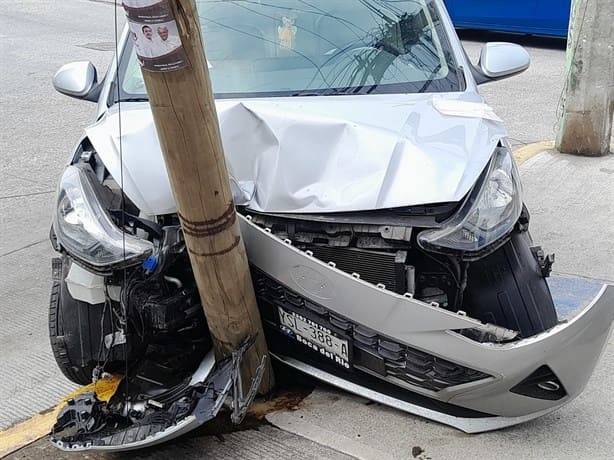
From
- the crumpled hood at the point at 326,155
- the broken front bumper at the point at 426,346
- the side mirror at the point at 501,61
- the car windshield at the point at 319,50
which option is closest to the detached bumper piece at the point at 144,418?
the broken front bumper at the point at 426,346

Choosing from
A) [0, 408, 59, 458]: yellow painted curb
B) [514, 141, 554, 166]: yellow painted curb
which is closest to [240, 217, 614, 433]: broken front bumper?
[0, 408, 59, 458]: yellow painted curb

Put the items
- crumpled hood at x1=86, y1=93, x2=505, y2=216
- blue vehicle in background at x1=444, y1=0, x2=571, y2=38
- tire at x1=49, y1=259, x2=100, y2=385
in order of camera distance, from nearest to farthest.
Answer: crumpled hood at x1=86, y1=93, x2=505, y2=216
tire at x1=49, y1=259, x2=100, y2=385
blue vehicle in background at x1=444, y1=0, x2=571, y2=38

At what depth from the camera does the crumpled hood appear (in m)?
2.85

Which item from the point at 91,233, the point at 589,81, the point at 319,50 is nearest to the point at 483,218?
the point at 91,233

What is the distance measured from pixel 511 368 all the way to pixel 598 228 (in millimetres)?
2991

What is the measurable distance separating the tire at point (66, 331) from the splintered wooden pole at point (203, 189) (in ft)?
1.94

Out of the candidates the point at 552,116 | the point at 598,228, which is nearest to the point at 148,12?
the point at 598,228

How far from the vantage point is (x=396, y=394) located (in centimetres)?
311

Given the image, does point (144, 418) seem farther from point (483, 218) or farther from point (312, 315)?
point (483, 218)

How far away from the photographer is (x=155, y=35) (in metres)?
2.36

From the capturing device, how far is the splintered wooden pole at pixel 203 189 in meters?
2.44

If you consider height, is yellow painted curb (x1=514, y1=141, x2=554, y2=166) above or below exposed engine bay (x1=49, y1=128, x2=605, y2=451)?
below

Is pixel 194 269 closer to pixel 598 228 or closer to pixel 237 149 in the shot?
pixel 237 149

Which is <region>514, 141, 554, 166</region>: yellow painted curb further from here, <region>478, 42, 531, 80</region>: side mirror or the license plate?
the license plate
